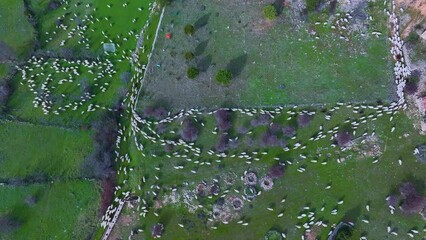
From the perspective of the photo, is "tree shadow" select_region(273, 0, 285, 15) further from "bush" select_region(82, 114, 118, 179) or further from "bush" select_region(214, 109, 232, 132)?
"bush" select_region(82, 114, 118, 179)

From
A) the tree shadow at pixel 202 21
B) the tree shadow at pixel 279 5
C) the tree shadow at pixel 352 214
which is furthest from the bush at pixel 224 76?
the tree shadow at pixel 352 214

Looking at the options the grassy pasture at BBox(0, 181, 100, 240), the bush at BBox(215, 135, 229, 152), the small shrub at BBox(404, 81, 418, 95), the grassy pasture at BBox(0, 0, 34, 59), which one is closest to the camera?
the small shrub at BBox(404, 81, 418, 95)

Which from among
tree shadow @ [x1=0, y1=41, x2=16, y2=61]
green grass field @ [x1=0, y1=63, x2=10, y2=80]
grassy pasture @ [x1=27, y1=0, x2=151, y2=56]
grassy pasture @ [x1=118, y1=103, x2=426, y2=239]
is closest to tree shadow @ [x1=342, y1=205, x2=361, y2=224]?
grassy pasture @ [x1=118, y1=103, x2=426, y2=239]

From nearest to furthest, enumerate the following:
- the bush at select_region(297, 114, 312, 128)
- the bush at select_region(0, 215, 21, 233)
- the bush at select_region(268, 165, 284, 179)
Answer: the bush at select_region(268, 165, 284, 179) < the bush at select_region(297, 114, 312, 128) < the bush at select_region(0, 215, 21, 233)

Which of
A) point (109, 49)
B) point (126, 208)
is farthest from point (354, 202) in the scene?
point (109, 49)

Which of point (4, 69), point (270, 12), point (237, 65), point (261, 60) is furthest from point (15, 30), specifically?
point (270, 12)

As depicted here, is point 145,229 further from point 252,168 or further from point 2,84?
point 2,84

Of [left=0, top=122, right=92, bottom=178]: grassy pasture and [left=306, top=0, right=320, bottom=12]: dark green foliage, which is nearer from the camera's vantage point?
[left=306, top=0, right=320, bottom=12]: dark green foliage
